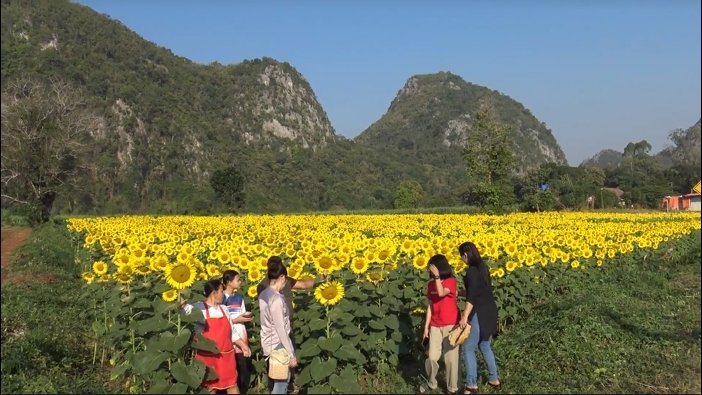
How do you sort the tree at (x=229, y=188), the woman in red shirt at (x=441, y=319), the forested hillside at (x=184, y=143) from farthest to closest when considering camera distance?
the tree at (x=229, y=188)
the forested hillside at (x=184, y=143)
the woman in red shirt at (x=441, y=319)

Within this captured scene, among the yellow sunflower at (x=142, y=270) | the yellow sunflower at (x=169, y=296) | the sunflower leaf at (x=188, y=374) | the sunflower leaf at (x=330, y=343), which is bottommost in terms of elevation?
the sunflower leaf at (x=188, y=374)

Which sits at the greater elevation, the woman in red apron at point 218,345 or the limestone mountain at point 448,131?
the limestone mountain at point 448,131

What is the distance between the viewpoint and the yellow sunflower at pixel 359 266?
623 centimetres

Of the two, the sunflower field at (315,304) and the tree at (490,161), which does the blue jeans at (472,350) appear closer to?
the sunflower field at (315,304)

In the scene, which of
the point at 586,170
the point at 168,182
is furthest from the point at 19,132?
the point at 586,170

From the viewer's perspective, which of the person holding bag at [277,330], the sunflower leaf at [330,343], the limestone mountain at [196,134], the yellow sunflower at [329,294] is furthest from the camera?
the limestone mountain at [196,134]

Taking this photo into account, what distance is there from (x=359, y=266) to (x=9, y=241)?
20.5 m

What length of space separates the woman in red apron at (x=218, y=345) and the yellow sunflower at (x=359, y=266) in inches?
66.5

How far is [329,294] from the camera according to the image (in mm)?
5445

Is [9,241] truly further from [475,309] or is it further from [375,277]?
[475,309]

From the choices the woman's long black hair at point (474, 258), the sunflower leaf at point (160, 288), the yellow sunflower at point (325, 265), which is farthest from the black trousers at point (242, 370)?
the woman's long black hair at point (474, 258)

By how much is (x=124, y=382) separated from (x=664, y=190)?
65.0 meters

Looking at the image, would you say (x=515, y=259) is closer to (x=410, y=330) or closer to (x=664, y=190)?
(x=410, y=330)

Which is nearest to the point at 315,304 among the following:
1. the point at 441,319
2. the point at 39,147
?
the point at 441,319
